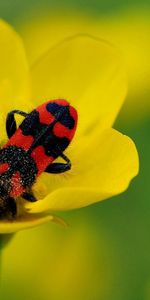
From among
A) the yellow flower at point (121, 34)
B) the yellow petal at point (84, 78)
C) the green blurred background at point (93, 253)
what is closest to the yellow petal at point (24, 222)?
the yellow petal at point (84, 78)

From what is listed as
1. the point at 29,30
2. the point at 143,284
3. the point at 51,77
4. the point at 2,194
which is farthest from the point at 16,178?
the point at 29,30

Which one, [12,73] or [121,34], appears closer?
[12,73]

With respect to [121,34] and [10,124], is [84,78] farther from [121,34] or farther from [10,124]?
[121,34]

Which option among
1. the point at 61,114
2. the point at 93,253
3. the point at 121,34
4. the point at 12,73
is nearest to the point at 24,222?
the point at 61,114

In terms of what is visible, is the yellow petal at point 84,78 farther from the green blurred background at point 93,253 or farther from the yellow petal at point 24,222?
the green blurred background at point 93,253

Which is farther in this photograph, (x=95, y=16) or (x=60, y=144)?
(x=95, y=16)

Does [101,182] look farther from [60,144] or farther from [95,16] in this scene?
[95,16]

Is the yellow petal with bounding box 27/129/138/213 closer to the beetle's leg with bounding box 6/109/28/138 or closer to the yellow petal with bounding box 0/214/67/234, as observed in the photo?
the yellow petal with bounding box 0/214/67/234
